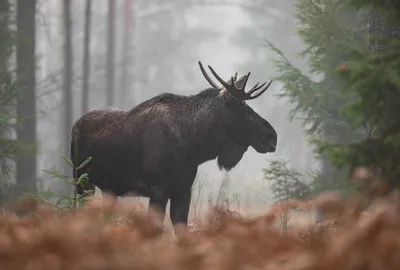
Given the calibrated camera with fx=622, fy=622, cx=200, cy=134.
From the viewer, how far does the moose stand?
5871 mm

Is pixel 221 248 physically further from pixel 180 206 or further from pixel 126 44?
pixel 126 44

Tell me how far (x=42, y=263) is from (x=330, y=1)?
30.9 feet

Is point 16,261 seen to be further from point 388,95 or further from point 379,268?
point 388,95

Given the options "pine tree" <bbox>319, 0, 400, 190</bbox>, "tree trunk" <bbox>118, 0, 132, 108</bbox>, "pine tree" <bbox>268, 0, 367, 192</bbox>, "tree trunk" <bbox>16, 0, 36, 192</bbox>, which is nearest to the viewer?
"pine tree" <bbox>319, 0, 400, 190</bbox>

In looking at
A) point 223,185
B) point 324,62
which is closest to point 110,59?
point 324,62

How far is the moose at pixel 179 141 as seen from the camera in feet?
19.3

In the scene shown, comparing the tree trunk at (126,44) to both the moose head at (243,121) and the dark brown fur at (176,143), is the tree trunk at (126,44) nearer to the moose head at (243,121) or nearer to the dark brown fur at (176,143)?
the dark brown fur at (176,143)

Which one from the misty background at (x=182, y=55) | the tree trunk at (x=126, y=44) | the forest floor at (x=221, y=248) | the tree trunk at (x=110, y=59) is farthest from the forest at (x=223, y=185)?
the misty background at (x=182, y=55)

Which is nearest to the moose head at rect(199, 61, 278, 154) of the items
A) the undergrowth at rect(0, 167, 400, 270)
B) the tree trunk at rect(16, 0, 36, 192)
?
the undergrowth at rect(0, 167, 400, 270)

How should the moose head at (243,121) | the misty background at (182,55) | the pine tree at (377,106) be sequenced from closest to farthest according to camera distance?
the pine tree at (377,106), the moose head at (243,121), the misty background at (182,55)

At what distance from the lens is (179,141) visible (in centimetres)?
589

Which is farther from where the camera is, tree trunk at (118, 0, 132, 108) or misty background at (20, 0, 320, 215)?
misty background at (20, 0, 320, 215)

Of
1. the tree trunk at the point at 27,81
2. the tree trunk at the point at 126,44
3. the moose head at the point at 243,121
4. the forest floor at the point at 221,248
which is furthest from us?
the tree trunk at the point at 126,44

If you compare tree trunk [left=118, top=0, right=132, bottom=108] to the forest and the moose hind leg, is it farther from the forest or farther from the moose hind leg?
the moose hind leg
